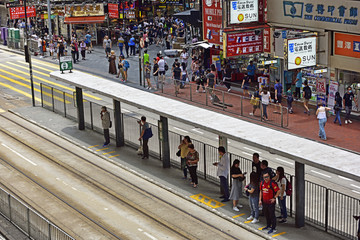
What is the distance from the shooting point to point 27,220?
17422mm

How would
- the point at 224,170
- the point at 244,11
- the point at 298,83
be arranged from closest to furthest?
the point at 224,170, the point at 298,83, the point at 244,11

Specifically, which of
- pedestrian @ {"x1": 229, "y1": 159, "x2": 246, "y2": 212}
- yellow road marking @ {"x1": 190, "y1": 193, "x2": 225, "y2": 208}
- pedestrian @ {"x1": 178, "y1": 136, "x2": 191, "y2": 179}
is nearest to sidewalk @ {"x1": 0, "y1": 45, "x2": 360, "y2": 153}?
pedestrian @ {"x1": 178, "y1": 136, "x2": 191, "y2": 179}

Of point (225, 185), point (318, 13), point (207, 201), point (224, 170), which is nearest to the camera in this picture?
point (224, 170)

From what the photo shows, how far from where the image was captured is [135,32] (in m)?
56.1

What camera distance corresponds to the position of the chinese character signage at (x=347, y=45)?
102 feet

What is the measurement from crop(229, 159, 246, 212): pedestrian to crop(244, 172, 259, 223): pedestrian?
658 millimetres

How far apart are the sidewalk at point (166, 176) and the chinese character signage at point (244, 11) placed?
10455 millimetres

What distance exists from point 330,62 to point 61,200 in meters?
17.3

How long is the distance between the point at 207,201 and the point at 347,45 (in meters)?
14.6

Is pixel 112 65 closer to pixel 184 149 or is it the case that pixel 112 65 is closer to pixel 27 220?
pixel 184 149

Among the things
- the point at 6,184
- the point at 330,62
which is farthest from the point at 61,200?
the point at 330,62

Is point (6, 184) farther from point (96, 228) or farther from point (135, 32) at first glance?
point (135, 32)

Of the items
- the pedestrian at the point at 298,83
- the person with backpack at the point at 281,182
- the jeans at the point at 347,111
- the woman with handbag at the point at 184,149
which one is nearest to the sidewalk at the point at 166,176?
the woman with handbag at the point at 184,149

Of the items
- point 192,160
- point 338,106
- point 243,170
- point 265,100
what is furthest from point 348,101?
point 192,160
